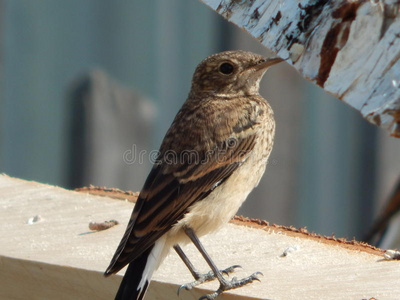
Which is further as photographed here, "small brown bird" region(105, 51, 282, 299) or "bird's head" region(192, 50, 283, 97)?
"bird's head" region(192, 50, 283, 97)

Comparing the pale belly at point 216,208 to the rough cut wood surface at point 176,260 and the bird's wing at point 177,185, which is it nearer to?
the bird's wing at point 177,185

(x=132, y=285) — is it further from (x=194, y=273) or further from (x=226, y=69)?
(x=226, y=69)

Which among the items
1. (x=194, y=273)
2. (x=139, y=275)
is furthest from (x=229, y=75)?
(x=139, y=275)

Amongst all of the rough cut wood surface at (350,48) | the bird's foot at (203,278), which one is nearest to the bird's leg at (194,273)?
the bird's foot at (203,278)

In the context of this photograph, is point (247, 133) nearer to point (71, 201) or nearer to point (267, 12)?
point (71, 201)

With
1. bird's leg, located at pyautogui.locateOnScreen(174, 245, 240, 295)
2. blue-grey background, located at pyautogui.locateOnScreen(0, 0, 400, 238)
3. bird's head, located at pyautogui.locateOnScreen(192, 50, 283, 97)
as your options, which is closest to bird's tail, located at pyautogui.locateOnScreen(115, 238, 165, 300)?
bird's leg, located at pyautogui.locateOnScreen(174, 245, 240, 295)

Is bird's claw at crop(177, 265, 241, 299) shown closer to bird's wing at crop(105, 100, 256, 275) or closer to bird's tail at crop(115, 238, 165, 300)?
bird's tail at crop(115, 238, 165, 300)

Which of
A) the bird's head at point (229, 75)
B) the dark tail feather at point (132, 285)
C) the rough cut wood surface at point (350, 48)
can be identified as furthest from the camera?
the bird's head at point (229, 75)

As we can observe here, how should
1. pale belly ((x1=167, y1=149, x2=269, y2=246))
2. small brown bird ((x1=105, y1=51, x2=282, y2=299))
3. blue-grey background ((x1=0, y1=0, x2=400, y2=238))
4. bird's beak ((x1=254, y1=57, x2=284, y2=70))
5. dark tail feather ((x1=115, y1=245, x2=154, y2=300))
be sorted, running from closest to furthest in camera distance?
dark tail feather ((x1=115, y1=245, x2=154, y2=300)) → small brown bird ((x1=105, y1=51, x2=282, y2=299)) → pale belly ((x1=167, y1=149, x2=269, y2=246)) → bird's beak ((x1=254, y1=57, x2=284, y2=70)) → blue-grey background ((x1=0, y1=0, x2=400, y2=238))
